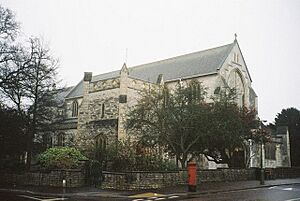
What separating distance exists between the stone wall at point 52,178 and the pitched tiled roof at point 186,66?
21380mm

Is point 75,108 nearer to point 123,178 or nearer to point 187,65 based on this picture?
point 187,65

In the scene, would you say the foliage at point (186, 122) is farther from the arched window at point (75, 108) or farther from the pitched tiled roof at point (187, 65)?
the arched window at point (75, 108)

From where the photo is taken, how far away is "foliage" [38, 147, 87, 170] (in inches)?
805

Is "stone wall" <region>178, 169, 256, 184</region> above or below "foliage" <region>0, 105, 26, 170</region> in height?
below

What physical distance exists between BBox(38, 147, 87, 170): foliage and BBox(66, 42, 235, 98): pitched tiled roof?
65.0ft

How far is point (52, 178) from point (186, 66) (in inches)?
1038

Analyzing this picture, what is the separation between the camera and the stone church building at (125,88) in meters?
31.3

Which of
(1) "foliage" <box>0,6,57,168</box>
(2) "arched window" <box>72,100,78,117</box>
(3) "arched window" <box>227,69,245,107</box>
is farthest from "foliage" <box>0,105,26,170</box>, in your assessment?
(3) "arched window" <box>227,69,245,107</box>

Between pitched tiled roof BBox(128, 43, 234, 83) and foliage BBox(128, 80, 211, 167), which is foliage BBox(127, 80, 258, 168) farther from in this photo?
pitched tiled roof BBox(128, 43, 234, 83)

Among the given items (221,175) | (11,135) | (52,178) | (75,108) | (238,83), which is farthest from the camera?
(75,108)

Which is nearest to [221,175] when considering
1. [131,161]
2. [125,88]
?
[131,161]

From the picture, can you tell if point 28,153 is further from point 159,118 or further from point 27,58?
point 159,118

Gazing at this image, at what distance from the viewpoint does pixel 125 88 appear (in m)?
31.1

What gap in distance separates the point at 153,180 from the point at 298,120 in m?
47.2
